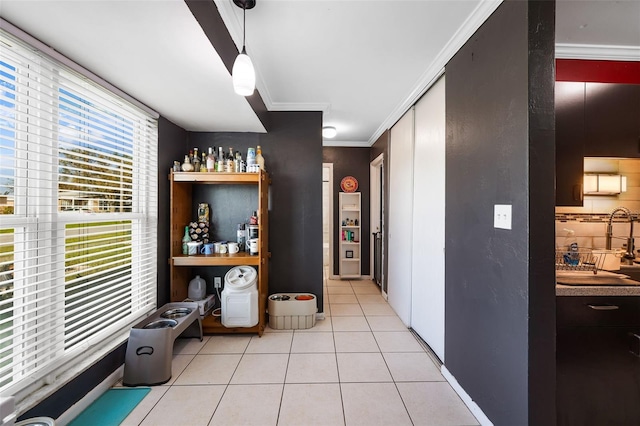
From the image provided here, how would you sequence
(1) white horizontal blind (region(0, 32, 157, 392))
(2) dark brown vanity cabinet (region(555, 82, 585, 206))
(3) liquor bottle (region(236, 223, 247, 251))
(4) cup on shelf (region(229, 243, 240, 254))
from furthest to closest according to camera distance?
(3) liquor bottle (region(236, 223, 247, 251)), (4) cup on shelf (region(229, 243, 240, 254)), (2) dark brown vanity cabinet (region(555, 82, 585, 206)), (1) white horizontal blind (region(0, 32, 157, 392))

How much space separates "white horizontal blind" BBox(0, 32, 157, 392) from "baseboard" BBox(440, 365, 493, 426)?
2489 mm

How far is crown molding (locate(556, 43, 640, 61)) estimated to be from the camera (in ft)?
5.94

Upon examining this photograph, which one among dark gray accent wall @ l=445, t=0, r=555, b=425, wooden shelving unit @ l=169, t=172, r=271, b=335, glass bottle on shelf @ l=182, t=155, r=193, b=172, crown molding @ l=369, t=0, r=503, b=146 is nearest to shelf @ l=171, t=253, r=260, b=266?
wooden shelving unit @ l=169, t=172, r=271, b=335

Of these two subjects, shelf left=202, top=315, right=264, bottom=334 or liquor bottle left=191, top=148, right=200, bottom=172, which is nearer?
shelf left=202, top=315, right=264, bottom=334

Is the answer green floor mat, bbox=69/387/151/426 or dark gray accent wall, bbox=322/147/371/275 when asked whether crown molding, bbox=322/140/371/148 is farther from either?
green floor mat, bbox=69/387/151/426

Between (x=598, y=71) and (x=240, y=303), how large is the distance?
3312 mm

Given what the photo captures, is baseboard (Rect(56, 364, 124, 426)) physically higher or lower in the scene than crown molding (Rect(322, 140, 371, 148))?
lower

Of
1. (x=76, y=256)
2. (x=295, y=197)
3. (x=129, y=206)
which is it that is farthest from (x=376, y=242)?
(x=76, y=256)

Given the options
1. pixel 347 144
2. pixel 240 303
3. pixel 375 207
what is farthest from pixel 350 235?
pixel 240 303

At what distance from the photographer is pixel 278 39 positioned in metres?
1.89

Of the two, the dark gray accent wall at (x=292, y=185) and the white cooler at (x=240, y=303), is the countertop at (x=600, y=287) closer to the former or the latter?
the dark gray accent wall at (x=292, y=185)

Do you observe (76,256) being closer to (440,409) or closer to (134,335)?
(134,335)

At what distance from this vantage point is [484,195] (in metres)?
1.59

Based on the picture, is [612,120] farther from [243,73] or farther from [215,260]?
[215,260]
